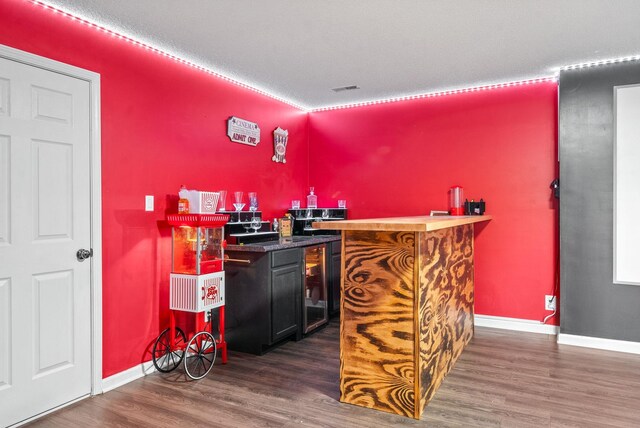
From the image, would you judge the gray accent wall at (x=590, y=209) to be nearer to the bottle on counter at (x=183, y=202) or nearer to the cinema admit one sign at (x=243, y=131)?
the cinema admit one sign at (x=243, y=131)

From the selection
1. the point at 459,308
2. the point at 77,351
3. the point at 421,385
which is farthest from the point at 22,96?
the point at 459,308

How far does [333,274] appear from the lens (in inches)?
189

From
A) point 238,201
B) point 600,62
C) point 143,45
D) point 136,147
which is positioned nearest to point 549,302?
point 600,62

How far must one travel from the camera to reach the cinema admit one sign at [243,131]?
427 cm

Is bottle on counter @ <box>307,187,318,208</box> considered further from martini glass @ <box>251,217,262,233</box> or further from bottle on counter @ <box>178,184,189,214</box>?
bottle on counter @ <box>178,184,189,214</box>

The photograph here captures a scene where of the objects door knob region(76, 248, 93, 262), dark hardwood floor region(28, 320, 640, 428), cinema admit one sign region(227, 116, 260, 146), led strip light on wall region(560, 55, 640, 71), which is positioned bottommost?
dark hardwood floor region(28, 320, 640, 428)

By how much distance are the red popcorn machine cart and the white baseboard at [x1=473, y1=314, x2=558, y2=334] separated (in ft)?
9.34

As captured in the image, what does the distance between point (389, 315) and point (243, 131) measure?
2.69 metres

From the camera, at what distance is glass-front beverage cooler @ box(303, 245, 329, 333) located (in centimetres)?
431

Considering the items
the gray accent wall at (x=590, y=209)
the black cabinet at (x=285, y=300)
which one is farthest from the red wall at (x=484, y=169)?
the black cabinet at (x=285, y=300)

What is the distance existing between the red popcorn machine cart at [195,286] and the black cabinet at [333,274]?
1513 mm

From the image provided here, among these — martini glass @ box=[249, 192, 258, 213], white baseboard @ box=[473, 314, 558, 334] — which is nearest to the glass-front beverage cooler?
martini glass @ box=[249, 192, 258, 213]

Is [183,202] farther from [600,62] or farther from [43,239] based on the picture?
[600,62]

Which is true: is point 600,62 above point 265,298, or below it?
Answer: above
